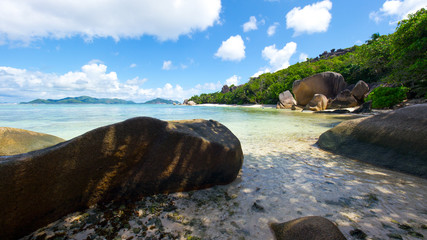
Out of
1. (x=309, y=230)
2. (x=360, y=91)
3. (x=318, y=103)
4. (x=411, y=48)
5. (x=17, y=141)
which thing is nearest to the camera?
(x=309, y=230)

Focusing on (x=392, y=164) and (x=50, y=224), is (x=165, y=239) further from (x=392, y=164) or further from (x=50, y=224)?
(x=392, y=164)

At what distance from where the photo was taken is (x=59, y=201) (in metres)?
2.12

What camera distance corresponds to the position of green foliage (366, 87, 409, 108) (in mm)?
17078

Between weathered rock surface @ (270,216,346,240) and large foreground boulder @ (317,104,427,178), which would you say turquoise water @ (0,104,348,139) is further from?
weathered rock surface @ (270,216,346,240)

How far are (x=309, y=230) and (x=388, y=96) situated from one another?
2382cm

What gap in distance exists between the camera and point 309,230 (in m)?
1.79

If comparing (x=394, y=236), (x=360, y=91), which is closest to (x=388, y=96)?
(x=360, y=91)

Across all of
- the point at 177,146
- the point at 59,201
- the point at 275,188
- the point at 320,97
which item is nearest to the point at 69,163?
the point at 59,201

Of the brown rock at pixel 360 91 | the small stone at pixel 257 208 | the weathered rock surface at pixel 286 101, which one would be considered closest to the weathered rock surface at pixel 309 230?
the small stone at pixel 257 208

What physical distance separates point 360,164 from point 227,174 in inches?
140

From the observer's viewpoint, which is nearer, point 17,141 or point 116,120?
point 17,141

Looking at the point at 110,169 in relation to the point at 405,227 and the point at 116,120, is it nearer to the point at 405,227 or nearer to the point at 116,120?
the point at 405,227

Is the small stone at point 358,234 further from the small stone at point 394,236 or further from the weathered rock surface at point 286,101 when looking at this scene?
the weathered rock surface at point 286,101

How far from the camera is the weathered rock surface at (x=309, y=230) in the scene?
1718 mm
